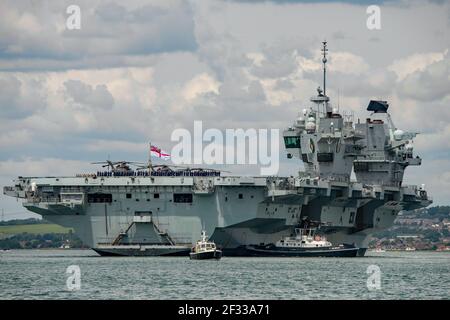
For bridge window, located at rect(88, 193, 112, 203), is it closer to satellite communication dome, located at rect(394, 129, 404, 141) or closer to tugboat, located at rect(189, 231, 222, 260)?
tugboat, located at rect(189, 231, 222, 260)

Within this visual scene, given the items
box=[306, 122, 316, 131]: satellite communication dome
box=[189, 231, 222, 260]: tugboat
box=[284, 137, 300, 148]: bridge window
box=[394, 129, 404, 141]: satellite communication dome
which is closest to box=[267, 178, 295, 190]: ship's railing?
box=[189, 231, 222, 260]: tugboat

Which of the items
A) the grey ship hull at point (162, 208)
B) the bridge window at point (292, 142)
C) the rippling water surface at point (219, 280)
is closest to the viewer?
the rippling water surface at point (219, 280)

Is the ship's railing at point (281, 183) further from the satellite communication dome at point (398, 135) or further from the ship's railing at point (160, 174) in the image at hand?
the satellite communication dome at point (398, 135)

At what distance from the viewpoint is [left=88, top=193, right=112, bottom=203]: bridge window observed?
10194 cm

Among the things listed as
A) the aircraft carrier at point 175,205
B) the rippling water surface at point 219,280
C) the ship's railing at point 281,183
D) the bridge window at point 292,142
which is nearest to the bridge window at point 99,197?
the aircraft carrier at point 175,205

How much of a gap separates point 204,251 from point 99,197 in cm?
1097

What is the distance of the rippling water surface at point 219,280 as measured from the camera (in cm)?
6306

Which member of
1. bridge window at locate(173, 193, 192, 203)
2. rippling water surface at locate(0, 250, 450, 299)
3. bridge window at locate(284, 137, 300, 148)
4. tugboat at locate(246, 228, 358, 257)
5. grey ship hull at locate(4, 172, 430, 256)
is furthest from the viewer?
bridge window at locate(284, 137, 300, 148)

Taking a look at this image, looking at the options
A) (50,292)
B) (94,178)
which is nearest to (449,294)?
(50,292)

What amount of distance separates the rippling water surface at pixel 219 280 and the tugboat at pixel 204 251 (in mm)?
965

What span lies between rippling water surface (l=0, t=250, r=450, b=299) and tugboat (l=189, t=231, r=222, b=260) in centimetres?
Answer: 97

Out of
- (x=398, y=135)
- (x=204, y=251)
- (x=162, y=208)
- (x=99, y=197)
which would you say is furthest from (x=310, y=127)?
(x=204, y=251)
